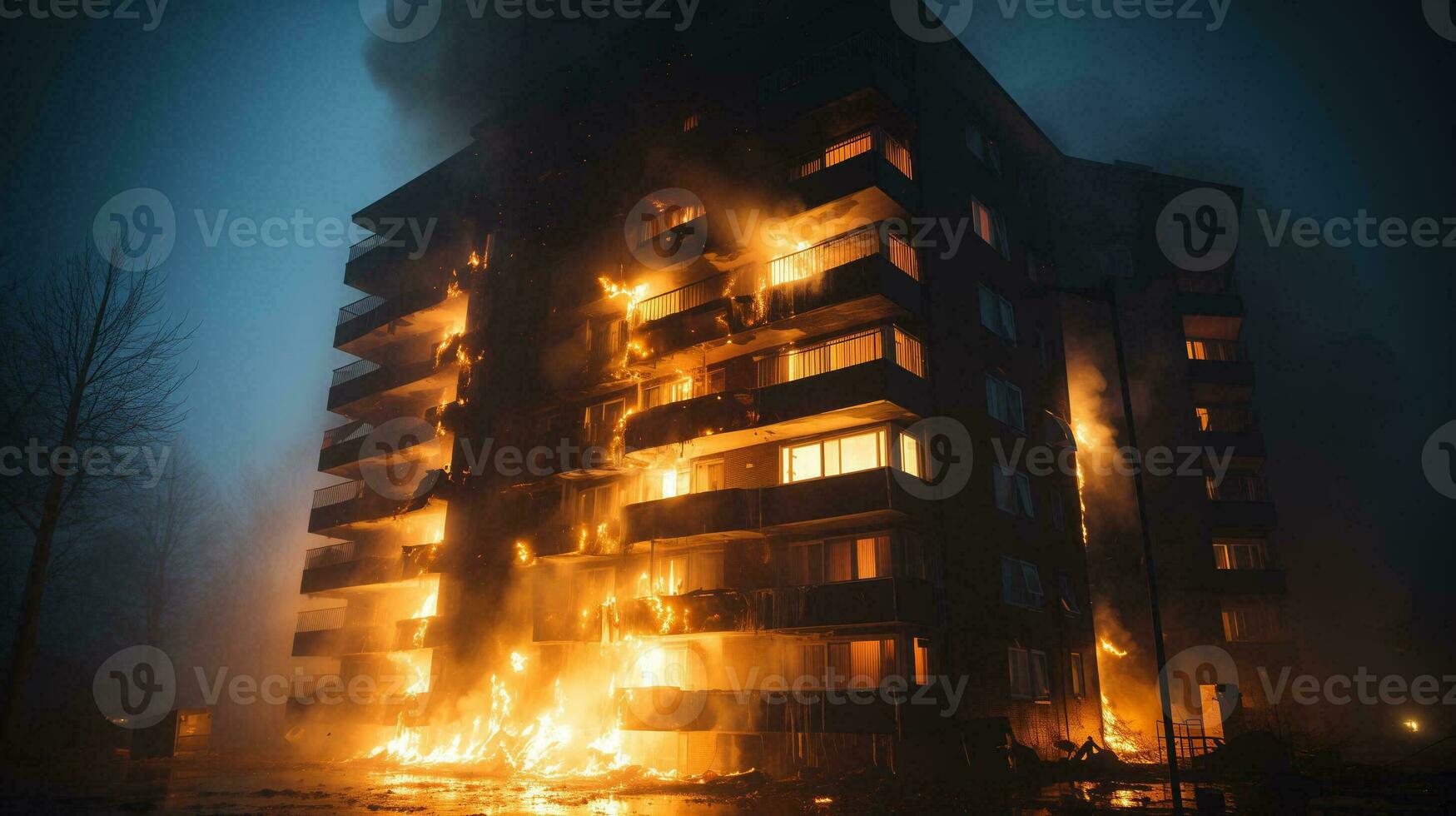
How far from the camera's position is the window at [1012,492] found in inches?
1188

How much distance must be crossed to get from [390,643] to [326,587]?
676 centimetres

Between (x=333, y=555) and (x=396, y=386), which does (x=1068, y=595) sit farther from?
(x=333, y=555)

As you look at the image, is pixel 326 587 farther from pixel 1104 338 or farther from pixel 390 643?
pixel 1104 338

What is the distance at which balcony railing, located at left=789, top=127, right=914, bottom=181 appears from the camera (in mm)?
29516

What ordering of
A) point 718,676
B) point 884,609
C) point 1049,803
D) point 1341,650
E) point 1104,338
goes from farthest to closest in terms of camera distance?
1. point 1341,650
2. point 1104,338
3. point 718,676
4. point 884,609
5. point 1049,803

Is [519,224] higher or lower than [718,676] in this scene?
higher

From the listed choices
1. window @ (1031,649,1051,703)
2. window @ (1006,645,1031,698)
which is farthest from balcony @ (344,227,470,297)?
window @ (1031,649,1051,703)

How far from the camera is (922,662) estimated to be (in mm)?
25016

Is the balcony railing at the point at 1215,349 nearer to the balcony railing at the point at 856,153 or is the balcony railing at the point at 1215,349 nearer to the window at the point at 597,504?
the balcony railing at the point at 856,153

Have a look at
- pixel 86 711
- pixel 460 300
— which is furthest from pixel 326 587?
pixel 460 300

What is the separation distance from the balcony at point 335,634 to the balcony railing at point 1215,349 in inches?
1781

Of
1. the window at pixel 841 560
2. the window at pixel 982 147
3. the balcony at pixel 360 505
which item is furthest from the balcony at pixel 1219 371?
the balcony at pixel 360 505

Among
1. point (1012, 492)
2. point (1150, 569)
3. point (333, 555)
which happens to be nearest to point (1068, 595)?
point (1012, 492)

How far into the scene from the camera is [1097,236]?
48156 mm
